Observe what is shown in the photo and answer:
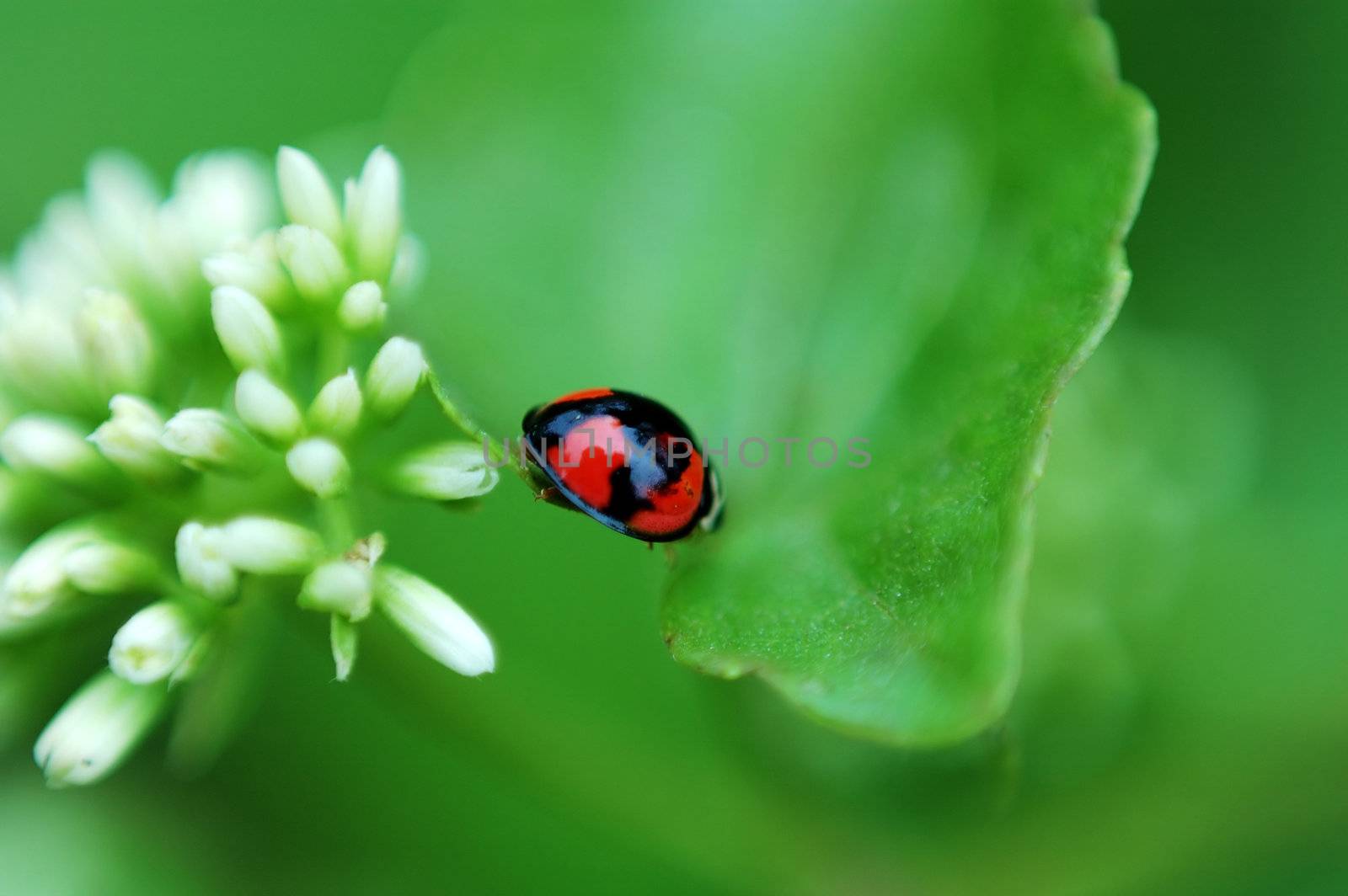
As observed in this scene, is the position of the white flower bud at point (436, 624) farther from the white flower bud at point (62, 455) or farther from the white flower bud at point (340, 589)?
the white flower bud at point (62, 455)

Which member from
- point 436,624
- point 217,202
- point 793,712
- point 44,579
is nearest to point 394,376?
point 436,624

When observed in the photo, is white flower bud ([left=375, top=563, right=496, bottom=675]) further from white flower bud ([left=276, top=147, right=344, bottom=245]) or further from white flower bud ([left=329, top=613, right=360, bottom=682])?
white flower bud ([left=276, top=147, right=344, bottom=245])

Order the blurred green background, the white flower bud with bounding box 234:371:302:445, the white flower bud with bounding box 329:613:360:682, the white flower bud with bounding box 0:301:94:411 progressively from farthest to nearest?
the blurred green background < the white flower bud with bounding box 0:301:94:411 < the white flower bud with bounding box 234:371:302:445 < the white flower bud with bounding box 329:613:360:682

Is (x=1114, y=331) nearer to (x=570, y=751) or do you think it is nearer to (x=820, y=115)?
(x=820, y=115)

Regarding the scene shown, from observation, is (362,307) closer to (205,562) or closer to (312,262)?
(312,262)

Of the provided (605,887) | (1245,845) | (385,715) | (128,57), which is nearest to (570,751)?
(605,887)

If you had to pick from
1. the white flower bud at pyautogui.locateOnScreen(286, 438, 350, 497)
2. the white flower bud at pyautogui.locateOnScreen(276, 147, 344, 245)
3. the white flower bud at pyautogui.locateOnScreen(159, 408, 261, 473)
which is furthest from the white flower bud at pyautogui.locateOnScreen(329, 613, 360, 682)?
the white flower bud at pyautogui.locateOnScreen(276, 147, 344, 245)

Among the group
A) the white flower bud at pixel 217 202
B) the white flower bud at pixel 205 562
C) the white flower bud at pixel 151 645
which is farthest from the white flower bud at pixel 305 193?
the white flower bud at pixel 151 645
